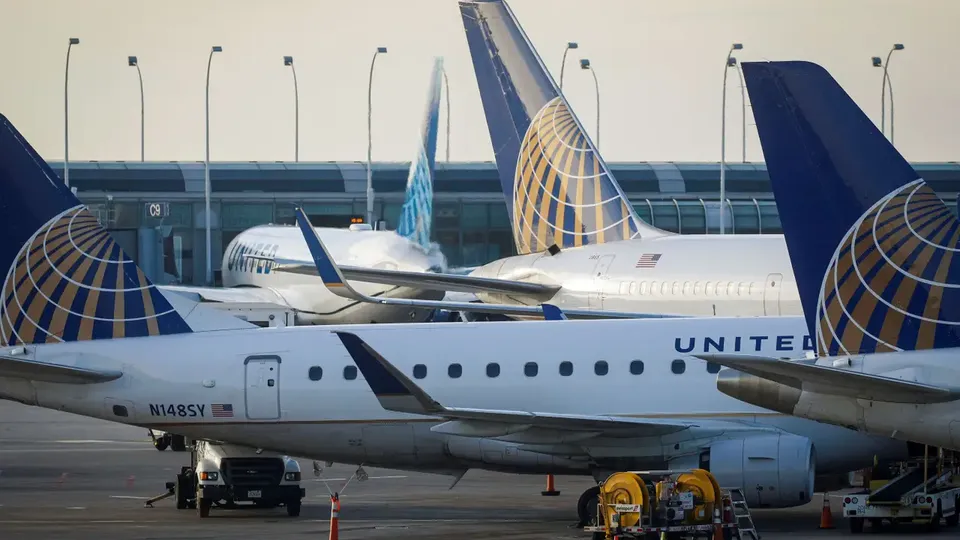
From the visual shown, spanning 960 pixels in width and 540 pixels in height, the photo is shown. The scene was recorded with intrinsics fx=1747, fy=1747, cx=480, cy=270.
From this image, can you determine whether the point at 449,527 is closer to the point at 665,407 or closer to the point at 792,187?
the point at 665,407

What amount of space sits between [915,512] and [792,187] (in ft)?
25.4

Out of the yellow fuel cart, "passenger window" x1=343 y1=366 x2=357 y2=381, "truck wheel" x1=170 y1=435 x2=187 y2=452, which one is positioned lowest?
"truck wheel" x1=170 y1=435 x2=187 y2=452

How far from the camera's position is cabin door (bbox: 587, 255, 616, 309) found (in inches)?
1561

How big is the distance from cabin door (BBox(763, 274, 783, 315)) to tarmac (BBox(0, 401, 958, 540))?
494 cm

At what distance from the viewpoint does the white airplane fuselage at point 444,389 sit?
85.8 ft

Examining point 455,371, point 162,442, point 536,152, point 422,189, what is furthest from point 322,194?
point 455,371

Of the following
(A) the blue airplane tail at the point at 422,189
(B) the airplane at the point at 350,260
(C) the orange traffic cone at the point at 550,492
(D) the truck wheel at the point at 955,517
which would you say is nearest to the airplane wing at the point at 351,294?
(C) the orange traffic cone at the point at 550,492

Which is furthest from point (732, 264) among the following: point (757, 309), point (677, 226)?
point (677, 226)

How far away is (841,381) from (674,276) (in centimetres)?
1978

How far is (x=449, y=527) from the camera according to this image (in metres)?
27.0

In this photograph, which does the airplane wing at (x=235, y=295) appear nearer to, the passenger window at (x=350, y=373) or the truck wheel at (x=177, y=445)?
the truck wheel at (x=177, y=445)

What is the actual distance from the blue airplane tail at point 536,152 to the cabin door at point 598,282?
1.34 metres

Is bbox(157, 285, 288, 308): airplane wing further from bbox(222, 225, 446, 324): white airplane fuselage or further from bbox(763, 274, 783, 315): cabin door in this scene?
bbox(763, 274, 783, 315): cabin door

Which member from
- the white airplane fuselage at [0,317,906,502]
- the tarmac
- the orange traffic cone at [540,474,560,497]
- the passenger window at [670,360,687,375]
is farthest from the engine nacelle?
the orange traffic cone at [540,474,560,497]
